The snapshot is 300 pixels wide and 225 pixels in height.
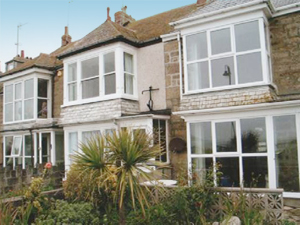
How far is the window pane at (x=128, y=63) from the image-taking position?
433 inches

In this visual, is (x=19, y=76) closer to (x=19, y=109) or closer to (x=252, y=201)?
(x=19, y=109)

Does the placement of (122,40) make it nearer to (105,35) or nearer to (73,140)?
(105,35)

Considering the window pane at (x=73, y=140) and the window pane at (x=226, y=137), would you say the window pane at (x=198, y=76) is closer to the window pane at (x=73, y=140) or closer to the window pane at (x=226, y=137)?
the window pane at (x=226, y=137)

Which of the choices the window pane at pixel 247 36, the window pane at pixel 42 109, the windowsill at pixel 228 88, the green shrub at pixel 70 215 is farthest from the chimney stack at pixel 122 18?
the green shrub at pixel 70 215

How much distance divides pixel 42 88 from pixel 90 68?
13.5 feet

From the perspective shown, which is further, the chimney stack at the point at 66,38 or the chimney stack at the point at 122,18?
the chimney stack at the point at 66,38

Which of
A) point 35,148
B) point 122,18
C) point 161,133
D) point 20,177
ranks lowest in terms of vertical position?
point 20,177

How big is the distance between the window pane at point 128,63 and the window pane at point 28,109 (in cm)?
615

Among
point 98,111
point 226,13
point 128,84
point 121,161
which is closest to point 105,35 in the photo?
point 128,84

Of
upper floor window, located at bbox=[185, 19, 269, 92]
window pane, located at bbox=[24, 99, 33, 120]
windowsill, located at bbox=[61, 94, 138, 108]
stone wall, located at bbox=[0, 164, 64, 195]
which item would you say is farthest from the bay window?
upper floor window, located at bbox=[185, 19, 269, 92]

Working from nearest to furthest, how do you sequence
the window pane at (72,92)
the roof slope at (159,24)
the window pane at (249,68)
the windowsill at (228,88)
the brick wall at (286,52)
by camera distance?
the windowsill at (228,88) → the window pane at (249,68) → the brick wall at (286,52) → the roof slope at (159,24) → the window pane at (72,92)

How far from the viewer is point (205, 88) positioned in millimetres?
8852

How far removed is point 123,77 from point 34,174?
5.04 meters

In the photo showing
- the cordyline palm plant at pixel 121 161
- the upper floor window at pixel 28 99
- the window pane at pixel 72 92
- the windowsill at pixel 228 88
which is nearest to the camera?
the cordyline palm plant at pixel 121 161
